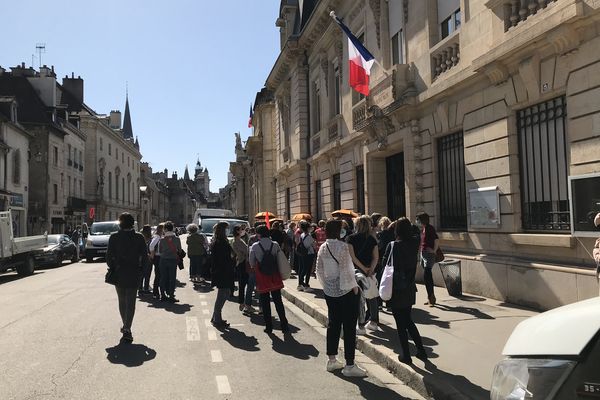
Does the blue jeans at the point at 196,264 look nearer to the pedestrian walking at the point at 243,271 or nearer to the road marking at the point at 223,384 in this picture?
the pedestrian walking at the point at 243,271

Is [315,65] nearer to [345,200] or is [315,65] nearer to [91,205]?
[345,200]

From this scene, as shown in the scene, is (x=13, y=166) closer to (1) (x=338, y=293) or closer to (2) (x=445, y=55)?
(2) (x=445, y=55)

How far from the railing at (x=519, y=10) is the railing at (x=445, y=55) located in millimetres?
1784

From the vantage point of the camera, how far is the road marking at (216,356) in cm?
641

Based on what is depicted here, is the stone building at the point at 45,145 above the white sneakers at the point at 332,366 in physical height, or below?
above

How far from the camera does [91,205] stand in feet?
181

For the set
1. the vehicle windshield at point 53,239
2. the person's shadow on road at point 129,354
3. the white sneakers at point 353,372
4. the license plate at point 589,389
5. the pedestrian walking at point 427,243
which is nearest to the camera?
the license plate at point 589,389

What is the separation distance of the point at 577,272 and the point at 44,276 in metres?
17.0

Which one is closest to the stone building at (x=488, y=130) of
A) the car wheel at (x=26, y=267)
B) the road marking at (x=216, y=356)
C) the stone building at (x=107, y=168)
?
the road marking at (x=216, y=356)

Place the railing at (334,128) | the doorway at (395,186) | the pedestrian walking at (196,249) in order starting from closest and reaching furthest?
the pedestrian walking at (196,249) → the doorway at (395,186) → the railing at (334,128)

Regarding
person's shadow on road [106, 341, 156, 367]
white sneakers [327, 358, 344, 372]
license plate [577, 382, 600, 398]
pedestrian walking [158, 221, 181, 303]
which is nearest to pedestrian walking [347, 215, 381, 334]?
white sneakers [327, 358, 344, 372]

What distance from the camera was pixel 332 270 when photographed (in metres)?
5.92

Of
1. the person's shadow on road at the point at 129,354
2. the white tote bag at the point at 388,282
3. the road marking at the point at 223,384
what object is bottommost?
the road marking at the point at 223,384

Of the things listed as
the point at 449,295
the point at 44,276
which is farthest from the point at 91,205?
the point at 449,295
